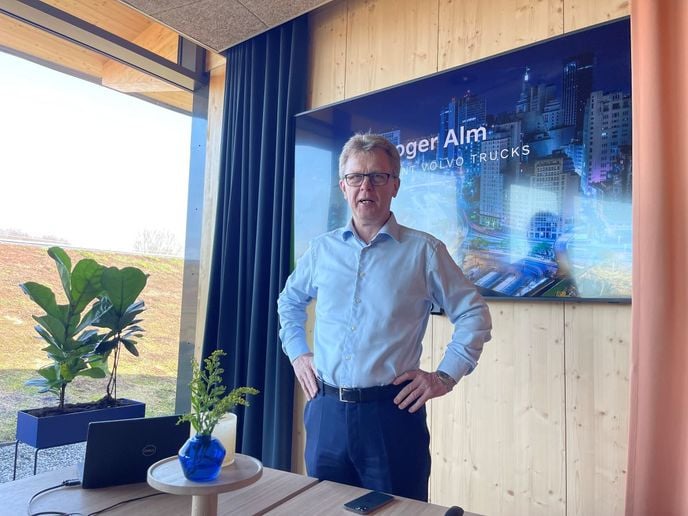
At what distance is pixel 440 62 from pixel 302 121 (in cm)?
84

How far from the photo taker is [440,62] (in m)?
2.29

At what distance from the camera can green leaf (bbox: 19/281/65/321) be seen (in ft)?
7.06

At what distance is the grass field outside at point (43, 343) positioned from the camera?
8.60ft

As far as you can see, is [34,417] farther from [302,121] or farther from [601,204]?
[601,204]

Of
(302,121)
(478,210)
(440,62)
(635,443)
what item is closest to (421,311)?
(478,210)

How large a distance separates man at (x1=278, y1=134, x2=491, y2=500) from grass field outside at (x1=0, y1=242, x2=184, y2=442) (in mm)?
1470

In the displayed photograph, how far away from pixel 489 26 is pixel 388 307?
4.52 ft

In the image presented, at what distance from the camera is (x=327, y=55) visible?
280 cm

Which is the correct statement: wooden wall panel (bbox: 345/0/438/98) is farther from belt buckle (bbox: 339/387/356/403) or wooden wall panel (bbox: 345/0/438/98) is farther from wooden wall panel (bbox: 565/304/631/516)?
belt buckle (bbox: 339/387/356/403)

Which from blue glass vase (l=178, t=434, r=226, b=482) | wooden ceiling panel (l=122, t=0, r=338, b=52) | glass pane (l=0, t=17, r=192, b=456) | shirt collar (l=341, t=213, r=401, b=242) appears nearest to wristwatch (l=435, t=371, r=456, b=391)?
shirt collar (l=341, t=213, r=401, b=242)

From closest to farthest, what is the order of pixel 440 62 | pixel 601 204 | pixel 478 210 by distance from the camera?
pixel 601 204, pixel 478 210, pixel 440 62

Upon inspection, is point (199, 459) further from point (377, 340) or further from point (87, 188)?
point (87, 188)

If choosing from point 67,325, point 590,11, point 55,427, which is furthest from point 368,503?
point 590,11

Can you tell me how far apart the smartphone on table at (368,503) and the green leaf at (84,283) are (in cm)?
173
